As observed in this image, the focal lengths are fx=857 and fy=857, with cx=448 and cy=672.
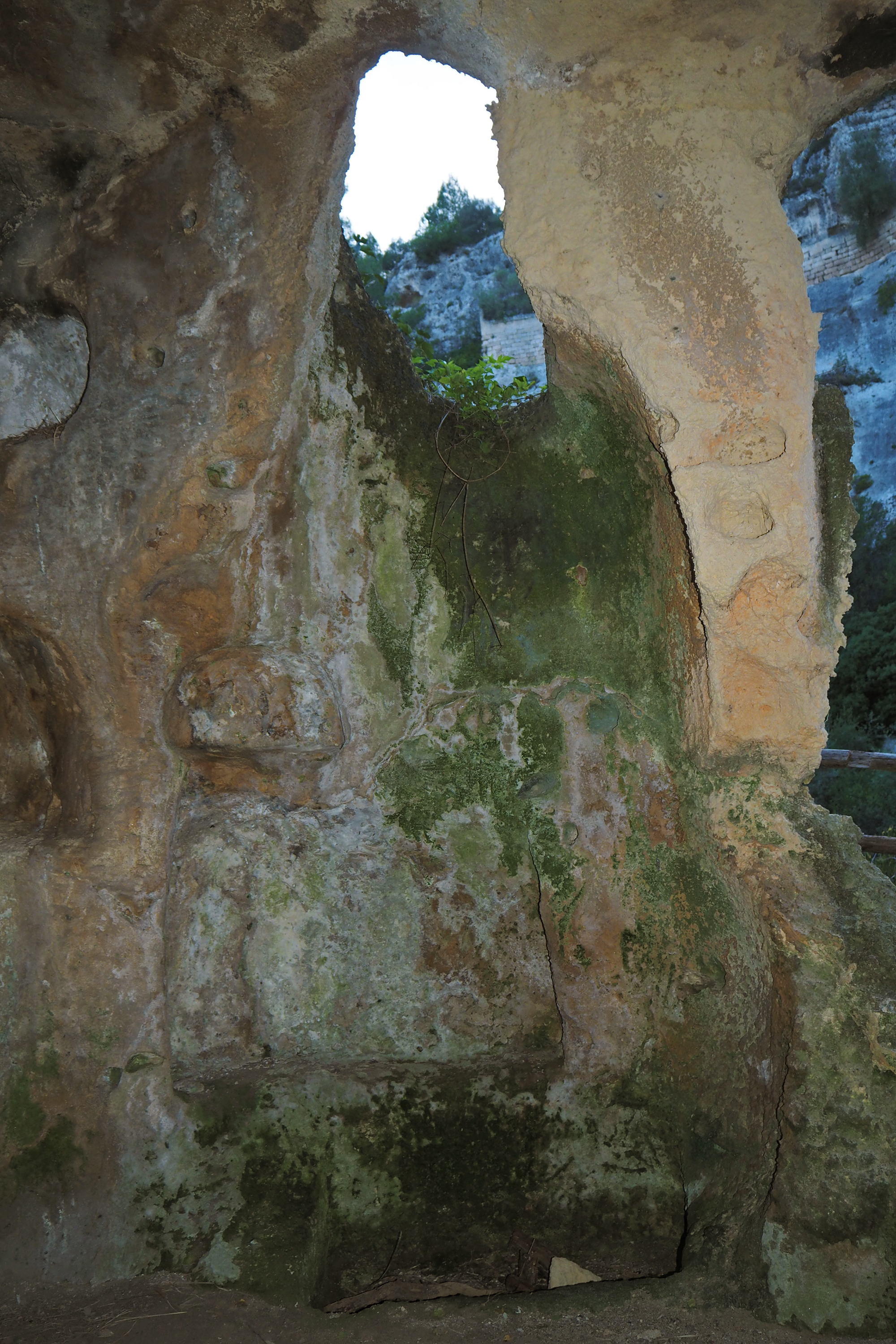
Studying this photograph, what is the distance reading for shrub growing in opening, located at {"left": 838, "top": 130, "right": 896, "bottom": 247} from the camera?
12.1m

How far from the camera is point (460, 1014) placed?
285cm

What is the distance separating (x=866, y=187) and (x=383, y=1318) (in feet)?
47.2

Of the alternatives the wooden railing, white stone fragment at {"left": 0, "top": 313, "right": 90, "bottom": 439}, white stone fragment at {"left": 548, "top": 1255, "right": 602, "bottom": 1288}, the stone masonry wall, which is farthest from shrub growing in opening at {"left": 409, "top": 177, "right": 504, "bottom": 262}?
white stone fragment at {"left": 548, "top": 1255, "right": 602, "bottom": 1288}

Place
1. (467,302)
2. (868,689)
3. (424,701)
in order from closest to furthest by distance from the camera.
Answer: (424,701)
(868,689)
(467,302)

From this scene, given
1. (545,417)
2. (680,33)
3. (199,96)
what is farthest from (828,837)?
(199,96)

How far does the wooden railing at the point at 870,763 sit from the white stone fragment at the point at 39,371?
3929mm

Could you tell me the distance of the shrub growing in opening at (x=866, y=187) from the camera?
1205 cm

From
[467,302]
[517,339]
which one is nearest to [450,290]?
[467,302]

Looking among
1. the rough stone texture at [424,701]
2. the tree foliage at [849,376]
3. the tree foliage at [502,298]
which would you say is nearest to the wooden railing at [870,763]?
the rough stone texture at [424,701]

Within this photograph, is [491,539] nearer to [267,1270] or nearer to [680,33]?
[680,33]

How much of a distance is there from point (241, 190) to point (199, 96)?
252 millimetres

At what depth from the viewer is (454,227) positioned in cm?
1384

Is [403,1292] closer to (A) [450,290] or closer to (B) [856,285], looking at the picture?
(A) [450,290]

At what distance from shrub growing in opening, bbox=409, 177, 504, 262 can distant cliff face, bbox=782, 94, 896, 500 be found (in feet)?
15.4
